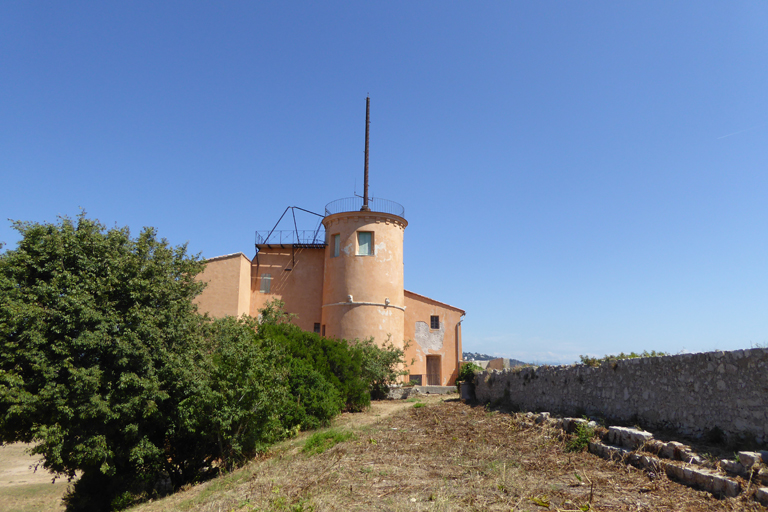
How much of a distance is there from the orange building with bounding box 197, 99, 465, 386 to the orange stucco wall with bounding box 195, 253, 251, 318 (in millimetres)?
50

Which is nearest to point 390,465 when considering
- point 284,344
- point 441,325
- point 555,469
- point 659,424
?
point 555,469

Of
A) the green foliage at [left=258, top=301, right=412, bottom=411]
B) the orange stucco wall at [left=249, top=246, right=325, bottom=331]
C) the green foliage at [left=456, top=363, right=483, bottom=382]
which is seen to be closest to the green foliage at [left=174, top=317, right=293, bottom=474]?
the green foliage at [left=258, top=301, right=412, bottom=411]

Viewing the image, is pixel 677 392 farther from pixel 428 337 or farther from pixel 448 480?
pixel 428 337

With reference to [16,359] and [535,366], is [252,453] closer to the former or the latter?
[16,359]

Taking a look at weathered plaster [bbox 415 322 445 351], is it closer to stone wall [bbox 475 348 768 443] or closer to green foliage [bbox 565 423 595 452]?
stone wall [bbox 475 348 768 443]

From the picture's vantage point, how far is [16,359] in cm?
1182

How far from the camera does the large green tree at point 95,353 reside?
37.9 ft

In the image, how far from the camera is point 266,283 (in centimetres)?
2934

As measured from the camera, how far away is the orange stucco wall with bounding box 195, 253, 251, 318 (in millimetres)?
24609

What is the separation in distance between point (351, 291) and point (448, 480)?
64.6 ft

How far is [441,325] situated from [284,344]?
1537 centimetres

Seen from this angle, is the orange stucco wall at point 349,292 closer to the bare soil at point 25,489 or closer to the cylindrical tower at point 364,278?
the cylindrical tower at point 364,278

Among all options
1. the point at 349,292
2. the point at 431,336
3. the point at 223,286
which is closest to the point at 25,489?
the point at 223,286

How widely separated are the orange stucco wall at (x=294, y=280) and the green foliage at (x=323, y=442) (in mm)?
16969
